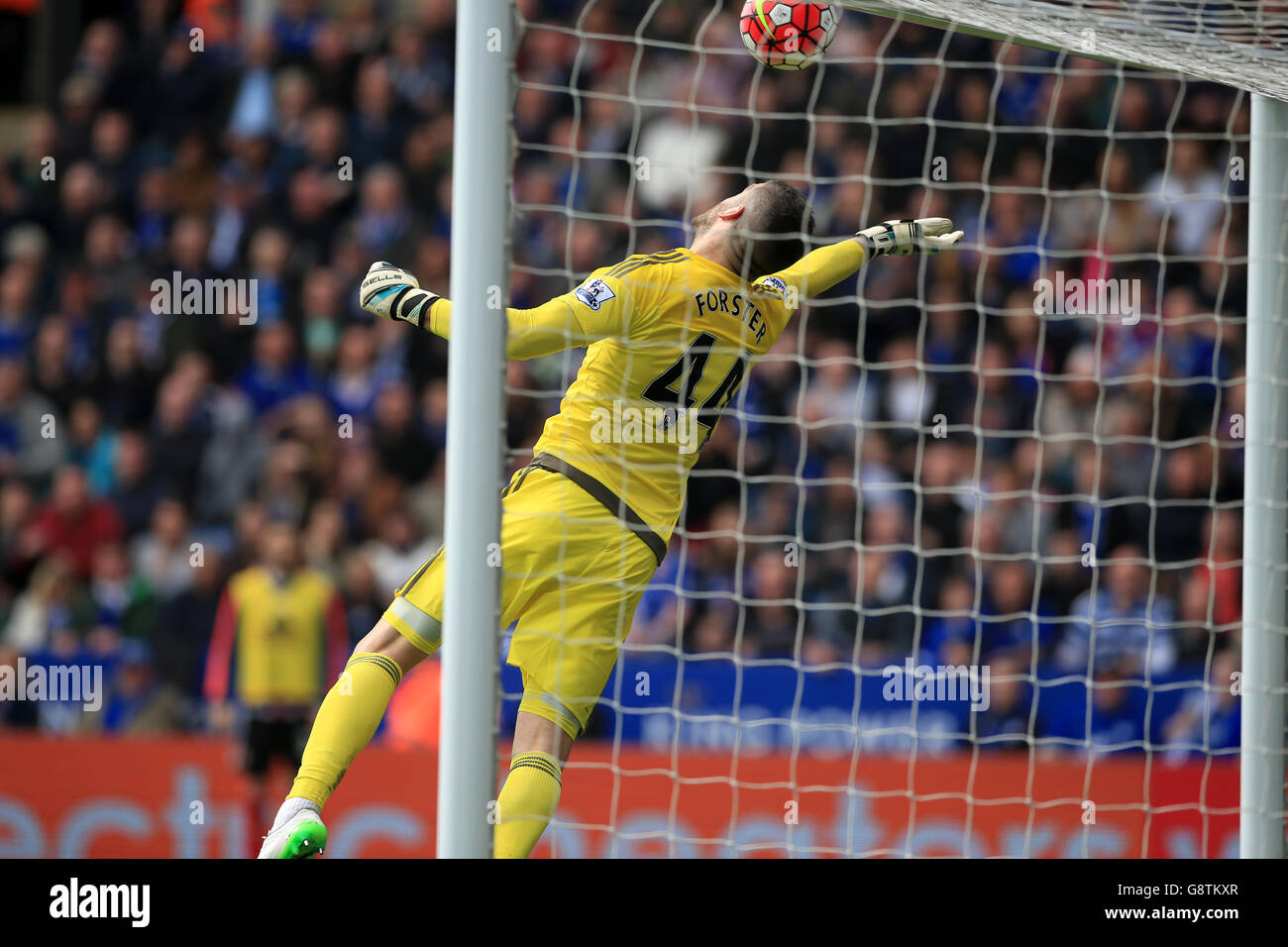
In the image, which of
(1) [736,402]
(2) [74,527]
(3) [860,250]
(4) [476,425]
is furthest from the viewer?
(2) [74,527]

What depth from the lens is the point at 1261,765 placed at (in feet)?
15.5

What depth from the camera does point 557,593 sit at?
167 inches

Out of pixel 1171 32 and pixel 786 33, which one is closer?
pixel 786 33

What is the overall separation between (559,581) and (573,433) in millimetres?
424

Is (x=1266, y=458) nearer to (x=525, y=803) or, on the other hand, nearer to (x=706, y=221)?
(x=706, y=221)

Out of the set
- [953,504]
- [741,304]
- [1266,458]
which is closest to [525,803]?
[741,304]

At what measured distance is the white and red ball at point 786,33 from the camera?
175 inches

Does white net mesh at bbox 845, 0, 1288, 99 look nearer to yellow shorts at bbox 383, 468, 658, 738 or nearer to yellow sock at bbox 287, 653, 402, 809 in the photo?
yellow shorts at bbox 383, 468, 658, 738

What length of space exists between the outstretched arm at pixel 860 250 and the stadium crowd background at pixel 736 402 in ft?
6.59

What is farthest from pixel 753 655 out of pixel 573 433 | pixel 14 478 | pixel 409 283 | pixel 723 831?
pixel 14 478

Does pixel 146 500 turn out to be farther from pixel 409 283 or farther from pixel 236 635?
pixel 409 283

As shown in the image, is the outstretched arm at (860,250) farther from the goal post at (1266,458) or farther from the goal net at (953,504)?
the goal net at (953,504)

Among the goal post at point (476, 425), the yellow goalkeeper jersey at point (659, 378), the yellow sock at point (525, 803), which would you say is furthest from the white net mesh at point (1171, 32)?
the yellow sock at point (525, 803)

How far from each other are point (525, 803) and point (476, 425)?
3.68 feet
